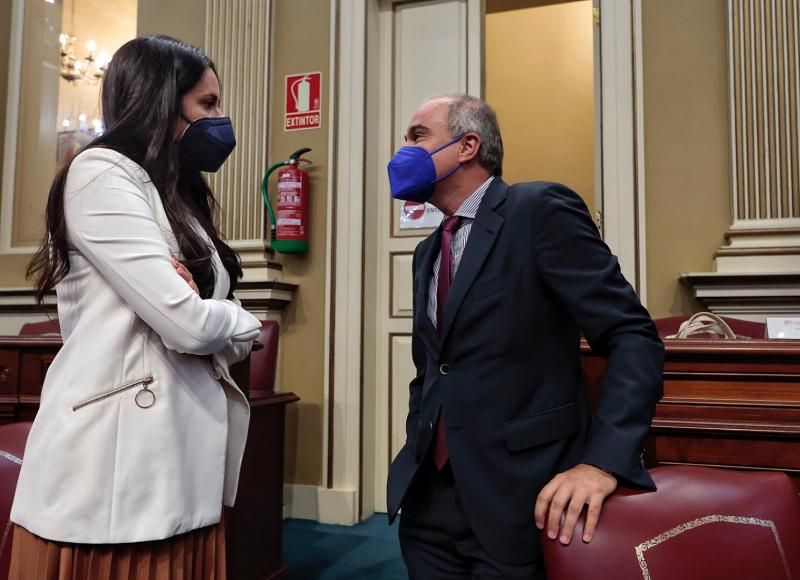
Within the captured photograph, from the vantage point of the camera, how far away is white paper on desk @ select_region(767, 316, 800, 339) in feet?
6.19

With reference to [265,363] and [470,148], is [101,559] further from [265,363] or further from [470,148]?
[265,363]

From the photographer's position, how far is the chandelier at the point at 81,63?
570 centimetres

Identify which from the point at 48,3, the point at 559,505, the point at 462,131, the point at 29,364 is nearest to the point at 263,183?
the point at 29,364

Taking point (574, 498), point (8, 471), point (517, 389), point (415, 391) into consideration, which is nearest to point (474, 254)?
point (517, 389)

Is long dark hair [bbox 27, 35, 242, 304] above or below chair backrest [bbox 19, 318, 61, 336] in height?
above

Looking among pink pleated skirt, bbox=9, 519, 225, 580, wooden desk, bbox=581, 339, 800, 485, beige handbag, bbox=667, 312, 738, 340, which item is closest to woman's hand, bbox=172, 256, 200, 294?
pink pleated skirt, bbox=9, 519, 225, 580

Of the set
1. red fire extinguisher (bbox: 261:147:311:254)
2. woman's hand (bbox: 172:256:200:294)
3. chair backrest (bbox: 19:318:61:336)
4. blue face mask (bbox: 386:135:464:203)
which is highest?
red fire extinguisher (bbox: 261:147:311:254)

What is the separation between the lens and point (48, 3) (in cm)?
478

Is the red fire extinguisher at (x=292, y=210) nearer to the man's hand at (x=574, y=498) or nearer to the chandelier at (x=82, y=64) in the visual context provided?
the man's hand at (x=574, y=498)

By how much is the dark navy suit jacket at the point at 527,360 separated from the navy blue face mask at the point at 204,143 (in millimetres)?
531

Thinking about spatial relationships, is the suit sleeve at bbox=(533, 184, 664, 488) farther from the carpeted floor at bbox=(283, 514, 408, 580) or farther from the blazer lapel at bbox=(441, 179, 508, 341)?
the carpeted floor at bbox=(283, 514, 408, 580)

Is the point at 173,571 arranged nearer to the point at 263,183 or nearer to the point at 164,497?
the point at 164,497

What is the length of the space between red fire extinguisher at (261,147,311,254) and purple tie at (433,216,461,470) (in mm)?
2222

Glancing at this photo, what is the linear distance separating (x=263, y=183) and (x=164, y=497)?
2.79 m
